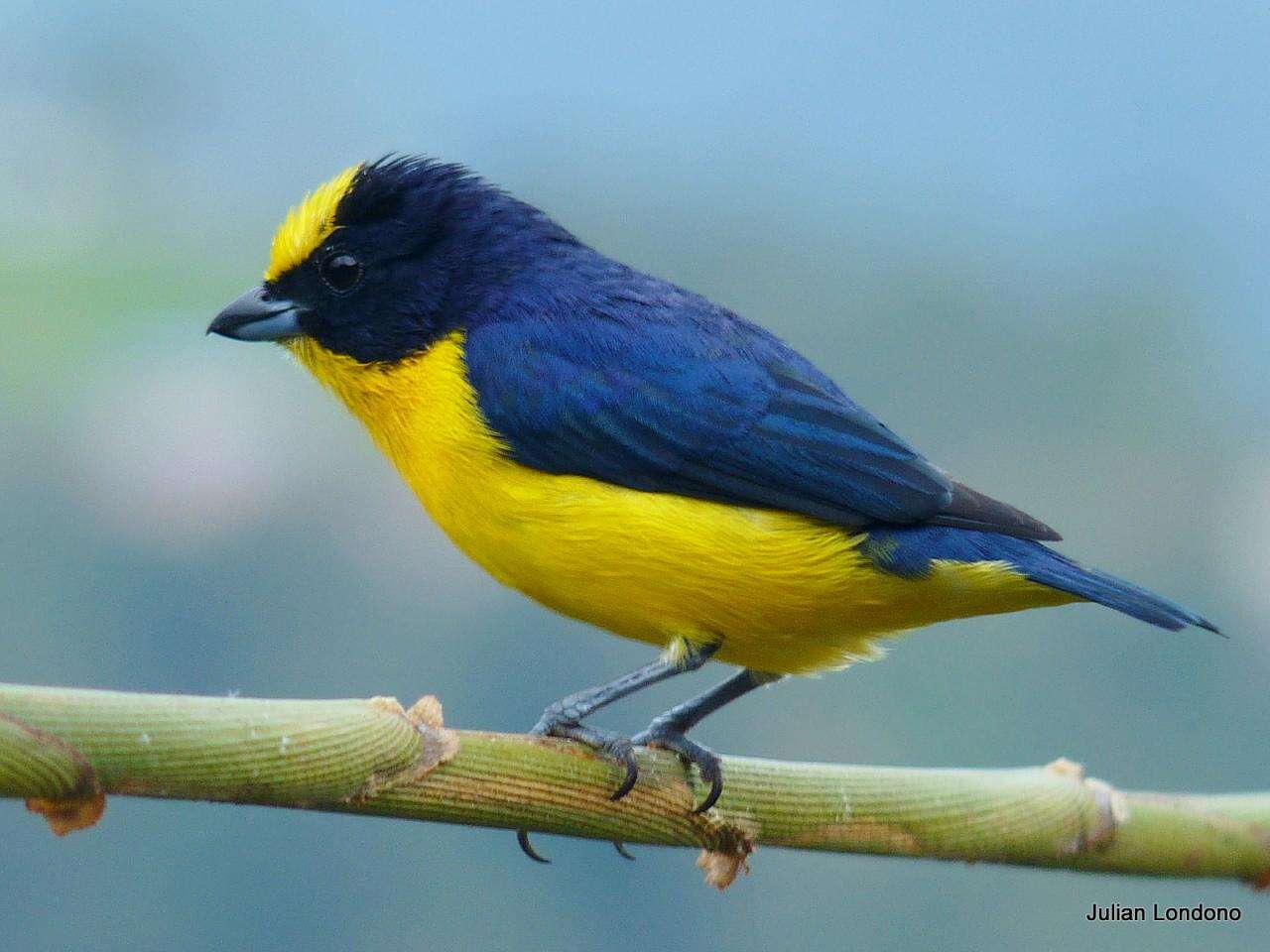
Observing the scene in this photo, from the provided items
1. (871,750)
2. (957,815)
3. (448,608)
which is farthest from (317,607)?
(957,815)

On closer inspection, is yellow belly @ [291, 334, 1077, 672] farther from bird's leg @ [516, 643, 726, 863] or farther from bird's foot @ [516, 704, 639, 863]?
bird's foot @ [516, 704, 639, 863]

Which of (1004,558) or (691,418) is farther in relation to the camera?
(691,418)

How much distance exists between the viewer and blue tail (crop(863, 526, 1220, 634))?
3127 mm

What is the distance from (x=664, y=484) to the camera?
3350 millimetres

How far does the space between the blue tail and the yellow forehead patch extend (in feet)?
5.05

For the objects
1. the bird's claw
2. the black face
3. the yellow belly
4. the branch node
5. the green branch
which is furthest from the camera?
the black face

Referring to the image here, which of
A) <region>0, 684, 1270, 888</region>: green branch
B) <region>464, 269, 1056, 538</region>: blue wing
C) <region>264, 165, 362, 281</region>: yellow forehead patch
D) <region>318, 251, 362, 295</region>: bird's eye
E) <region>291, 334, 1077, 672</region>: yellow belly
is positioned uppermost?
<region>264, 165, 362, 281</region>: yellow forehead patch

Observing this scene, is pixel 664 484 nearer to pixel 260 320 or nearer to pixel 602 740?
pixel 602 740

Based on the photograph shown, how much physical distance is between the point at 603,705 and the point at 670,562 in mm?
367

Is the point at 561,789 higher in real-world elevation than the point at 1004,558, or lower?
lower

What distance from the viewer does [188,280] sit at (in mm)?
10414

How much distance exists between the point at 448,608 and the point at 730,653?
888 cm

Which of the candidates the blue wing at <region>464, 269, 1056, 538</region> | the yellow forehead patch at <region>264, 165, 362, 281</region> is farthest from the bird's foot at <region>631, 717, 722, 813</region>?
the yellow forehead patch at <region>264, 165, 362, 281</region>

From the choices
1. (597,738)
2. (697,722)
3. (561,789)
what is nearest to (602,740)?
(597,738)
